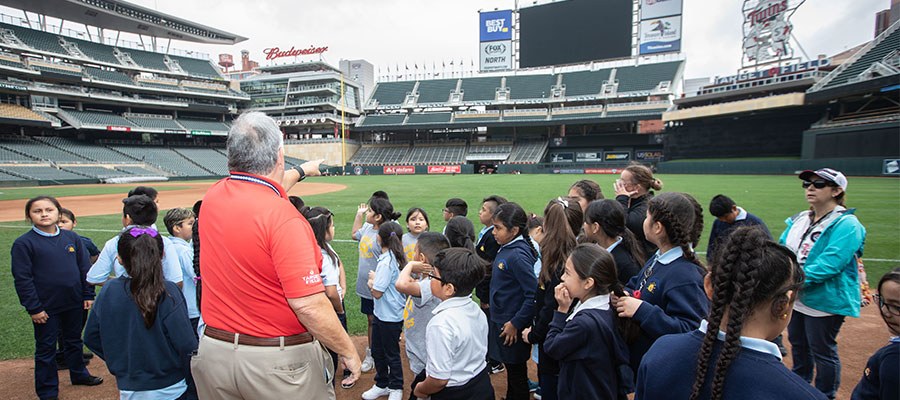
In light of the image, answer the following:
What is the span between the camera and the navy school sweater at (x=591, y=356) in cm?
240

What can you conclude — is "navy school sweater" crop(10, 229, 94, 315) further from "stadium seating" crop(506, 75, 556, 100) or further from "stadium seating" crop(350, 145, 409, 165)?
"stadium seating" crop(506, 75, 556, 100)

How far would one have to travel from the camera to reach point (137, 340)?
8.75ft

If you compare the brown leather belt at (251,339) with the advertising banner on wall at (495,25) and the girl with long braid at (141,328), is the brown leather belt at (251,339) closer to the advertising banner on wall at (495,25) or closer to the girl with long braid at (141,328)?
the girl with long braid at (141,328)

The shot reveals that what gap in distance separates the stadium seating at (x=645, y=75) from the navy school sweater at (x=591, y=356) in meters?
62.4

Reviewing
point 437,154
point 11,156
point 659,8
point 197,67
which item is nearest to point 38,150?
point 11,156

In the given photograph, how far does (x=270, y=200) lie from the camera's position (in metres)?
2.01

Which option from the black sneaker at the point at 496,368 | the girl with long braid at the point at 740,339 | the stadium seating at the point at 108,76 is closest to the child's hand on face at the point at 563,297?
the girl with long braid at the point at 740,339

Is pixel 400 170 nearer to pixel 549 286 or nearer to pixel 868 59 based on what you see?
pixel 868 59

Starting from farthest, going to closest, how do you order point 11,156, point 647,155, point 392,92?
point 392,92 → point 647,155 → point 11,156

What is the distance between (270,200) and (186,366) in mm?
1710

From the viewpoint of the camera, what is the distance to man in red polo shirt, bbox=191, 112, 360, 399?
1.95 meters

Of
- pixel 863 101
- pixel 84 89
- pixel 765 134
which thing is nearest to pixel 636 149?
pixel 765 134

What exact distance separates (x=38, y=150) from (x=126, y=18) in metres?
20.8

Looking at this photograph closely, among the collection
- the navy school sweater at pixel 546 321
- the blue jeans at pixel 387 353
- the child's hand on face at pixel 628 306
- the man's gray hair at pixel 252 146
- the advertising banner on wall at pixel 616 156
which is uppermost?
the advertising banner on wall at pixel 616 156
